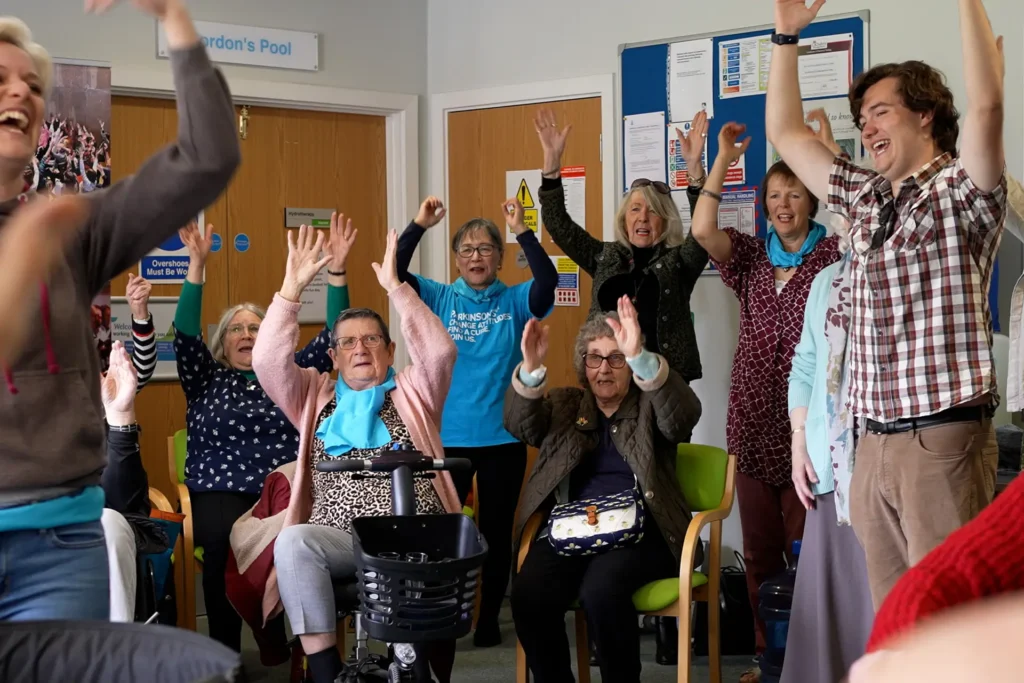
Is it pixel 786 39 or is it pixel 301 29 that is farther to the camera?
pixel 301 29

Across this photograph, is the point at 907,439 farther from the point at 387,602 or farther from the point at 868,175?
the point at 387,602

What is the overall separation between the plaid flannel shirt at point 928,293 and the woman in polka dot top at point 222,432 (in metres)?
1.90

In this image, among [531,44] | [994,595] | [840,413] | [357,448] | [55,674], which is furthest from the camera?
[531,44]

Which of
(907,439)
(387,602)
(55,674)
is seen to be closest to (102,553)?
(55,674)

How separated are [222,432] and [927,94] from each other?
2.45m

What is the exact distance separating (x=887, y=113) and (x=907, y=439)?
0.62 metres

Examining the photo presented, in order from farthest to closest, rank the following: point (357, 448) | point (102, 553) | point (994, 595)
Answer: point (357, 448) < point (102, 553) < point (994, 595)

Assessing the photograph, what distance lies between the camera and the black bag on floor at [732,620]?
3.82 metres

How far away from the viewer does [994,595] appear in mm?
919

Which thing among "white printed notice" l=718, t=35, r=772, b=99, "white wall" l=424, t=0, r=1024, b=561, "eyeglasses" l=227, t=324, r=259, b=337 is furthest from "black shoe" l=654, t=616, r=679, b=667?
"white printed notice" l=718, t=35, r=772, b=99

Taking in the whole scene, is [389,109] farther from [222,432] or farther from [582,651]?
[582,651]

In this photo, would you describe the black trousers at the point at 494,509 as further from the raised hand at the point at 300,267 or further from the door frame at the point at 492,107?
the door frame at the point at 492,107

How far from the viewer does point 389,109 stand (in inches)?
210

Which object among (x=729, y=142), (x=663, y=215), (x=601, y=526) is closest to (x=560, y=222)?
(x=663, y=215)
